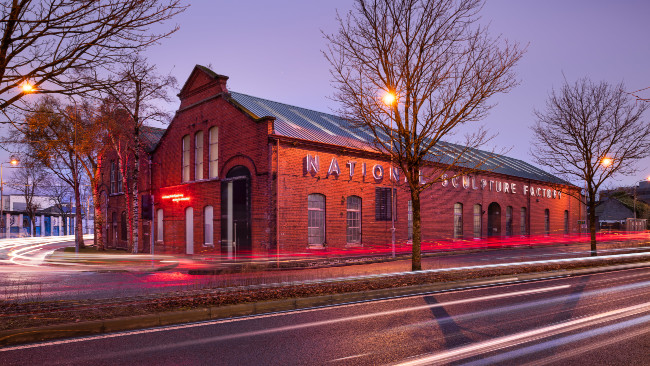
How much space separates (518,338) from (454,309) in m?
2.66

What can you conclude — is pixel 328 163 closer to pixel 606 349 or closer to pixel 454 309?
pixel 454 309

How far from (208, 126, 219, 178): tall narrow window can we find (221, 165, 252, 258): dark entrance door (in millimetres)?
1695

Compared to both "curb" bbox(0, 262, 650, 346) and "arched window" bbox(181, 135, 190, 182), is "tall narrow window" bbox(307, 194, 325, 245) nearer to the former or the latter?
"arched window" bbox(181, 135, 190, 182)

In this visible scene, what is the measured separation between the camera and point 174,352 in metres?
6.28

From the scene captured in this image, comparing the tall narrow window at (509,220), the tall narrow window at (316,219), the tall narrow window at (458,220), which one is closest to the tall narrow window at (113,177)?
the tall narrow window at (316,219)

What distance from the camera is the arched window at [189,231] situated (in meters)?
28.9

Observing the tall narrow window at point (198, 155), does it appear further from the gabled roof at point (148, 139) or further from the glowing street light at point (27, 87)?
the glowing street light at point (27, 87)

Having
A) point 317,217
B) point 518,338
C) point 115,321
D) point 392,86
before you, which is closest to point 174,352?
point 115,321

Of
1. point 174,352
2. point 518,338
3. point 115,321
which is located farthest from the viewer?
point 115,321

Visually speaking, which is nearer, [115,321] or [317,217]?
[115,321]

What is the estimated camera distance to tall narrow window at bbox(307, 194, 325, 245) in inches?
1007

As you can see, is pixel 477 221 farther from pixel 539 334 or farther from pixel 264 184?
pixel 539 334

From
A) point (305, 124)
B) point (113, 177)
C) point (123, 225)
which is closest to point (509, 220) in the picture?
point (305, 124)

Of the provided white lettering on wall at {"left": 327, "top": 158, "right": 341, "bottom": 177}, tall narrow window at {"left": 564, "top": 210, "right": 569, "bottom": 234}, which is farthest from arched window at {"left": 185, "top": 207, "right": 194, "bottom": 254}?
tall narrow window at {"left": 564, "top": 210, "right": 569, "bottom": 234}
